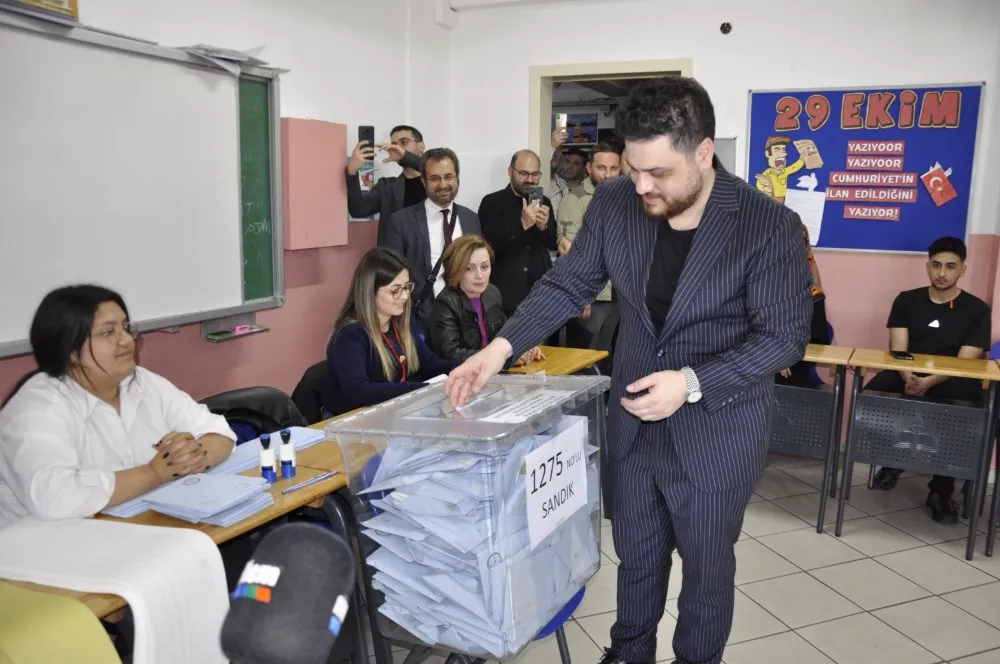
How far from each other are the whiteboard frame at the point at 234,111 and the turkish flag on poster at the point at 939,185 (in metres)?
3.61

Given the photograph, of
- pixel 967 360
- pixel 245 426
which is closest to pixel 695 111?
pixel 245 426

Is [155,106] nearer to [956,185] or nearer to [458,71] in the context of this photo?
[458,71]

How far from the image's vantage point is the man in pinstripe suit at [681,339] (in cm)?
160

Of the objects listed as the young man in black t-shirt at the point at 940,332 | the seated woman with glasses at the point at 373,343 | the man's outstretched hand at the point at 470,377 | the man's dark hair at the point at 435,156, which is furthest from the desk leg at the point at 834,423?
the man's outstretched hand at the point at 470,377

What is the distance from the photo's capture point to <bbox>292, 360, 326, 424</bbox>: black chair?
312cm

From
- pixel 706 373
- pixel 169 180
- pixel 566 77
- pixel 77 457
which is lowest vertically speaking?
pixel 77 457

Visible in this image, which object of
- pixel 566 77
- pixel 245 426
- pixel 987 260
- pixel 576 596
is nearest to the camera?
pixel 576 596

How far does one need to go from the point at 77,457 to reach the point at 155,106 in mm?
1865

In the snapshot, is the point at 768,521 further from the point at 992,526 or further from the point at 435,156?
the point at 435,156

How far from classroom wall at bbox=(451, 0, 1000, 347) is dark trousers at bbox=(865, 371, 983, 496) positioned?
64 centimetres

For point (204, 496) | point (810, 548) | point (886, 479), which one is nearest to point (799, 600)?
point (810, 548)

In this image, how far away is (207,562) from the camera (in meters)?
1.61

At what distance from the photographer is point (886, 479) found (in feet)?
14.1

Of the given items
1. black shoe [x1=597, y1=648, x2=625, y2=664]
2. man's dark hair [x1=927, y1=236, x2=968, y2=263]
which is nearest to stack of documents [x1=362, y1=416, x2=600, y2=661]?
black shoe [x1=597, y1=648, x2=625, y2=664]
